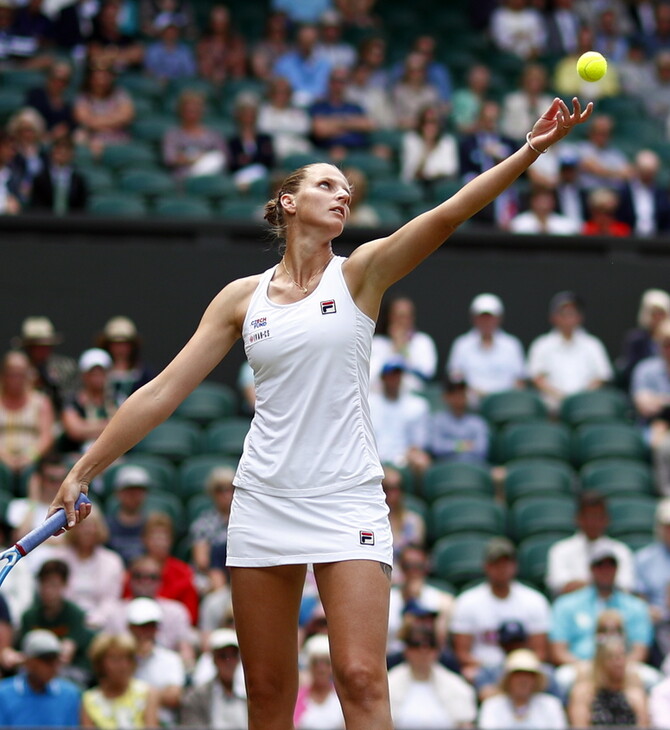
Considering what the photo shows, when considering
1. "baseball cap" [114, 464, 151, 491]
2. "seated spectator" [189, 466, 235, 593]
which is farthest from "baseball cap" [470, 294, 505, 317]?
"baseball cap" [114, 464, 151, 491]

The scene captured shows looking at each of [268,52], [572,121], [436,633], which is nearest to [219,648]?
[436,633]

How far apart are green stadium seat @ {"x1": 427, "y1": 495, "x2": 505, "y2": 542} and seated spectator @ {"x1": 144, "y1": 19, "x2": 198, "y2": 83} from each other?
20.8ft

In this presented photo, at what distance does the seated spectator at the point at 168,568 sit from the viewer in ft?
33.1

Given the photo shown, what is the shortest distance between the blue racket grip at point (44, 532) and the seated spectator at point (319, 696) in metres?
4.26

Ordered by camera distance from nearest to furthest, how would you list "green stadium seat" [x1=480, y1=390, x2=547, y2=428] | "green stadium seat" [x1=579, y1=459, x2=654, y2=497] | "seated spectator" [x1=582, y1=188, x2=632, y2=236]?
"green stadium seat" [x1=579, y1=459, x2=654, y2=497] → "green stadium seat" [x1=480, y1=390, x2=547, y2=428] → "seated spectator" [x1=582, y1=188, x2=632, y2=236]

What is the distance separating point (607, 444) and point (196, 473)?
334 centimetres

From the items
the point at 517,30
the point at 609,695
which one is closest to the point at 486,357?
the point at 609,695

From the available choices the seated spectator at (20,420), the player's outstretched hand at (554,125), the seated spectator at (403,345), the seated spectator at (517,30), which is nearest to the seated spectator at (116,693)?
the seated spectator at (20,420)

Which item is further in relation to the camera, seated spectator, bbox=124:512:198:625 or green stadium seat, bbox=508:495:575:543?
green stadium seat, bbox=508:495:575:543

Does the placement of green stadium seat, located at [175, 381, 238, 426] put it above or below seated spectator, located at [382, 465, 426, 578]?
above

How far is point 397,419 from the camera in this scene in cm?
1177

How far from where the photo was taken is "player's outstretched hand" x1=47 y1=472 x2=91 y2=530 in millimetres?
4914

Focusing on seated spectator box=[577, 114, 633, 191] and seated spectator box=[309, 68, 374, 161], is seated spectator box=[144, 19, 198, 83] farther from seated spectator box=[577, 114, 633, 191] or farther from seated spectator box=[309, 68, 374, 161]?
seated spectator box=[577, 114, 633, 191]

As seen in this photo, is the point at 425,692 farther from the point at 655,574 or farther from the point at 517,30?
the point at 517,30
